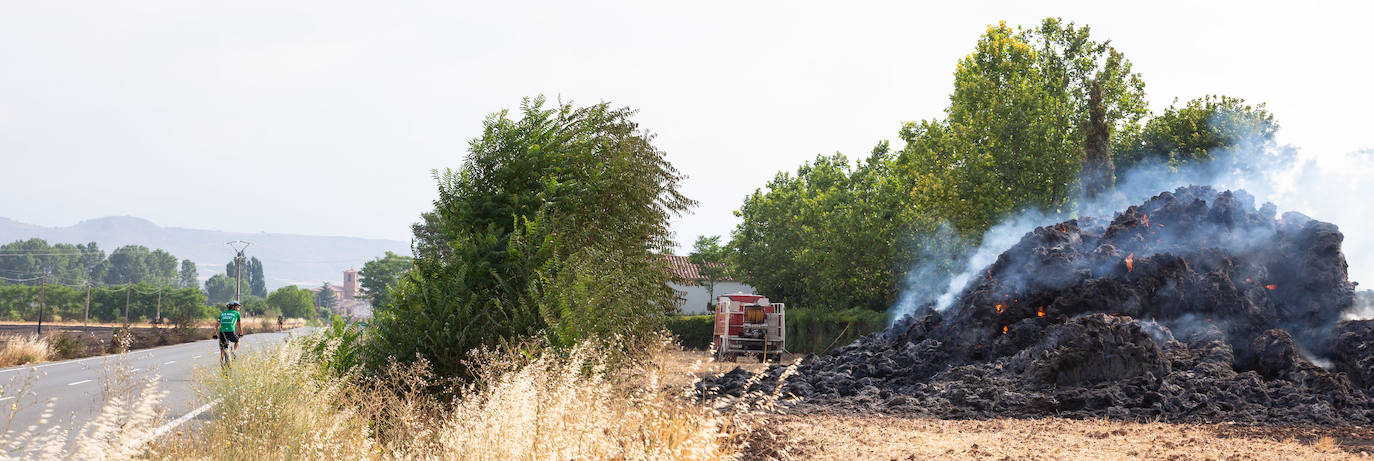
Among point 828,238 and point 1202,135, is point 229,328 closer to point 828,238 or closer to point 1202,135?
point 828,238

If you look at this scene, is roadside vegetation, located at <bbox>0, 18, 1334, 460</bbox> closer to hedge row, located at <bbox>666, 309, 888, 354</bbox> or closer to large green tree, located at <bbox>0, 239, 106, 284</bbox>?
hedge row, located at <bbox>666, 309, 888, 354</bbox>

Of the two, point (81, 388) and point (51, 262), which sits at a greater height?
point (51, 262)

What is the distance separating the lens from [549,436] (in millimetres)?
6188

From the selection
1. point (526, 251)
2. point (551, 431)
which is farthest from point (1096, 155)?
point (551, 431)

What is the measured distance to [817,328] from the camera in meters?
34.1

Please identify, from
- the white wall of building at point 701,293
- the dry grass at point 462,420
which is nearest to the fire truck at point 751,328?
the dry grass at point 462,420

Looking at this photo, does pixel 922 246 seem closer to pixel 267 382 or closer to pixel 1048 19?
pixel 1048 19

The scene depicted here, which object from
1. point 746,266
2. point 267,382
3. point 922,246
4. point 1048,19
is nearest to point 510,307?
point 267,382

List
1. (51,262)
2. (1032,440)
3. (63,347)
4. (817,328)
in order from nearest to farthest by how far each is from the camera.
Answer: (1032,440)
(63,347)
(817,328)
(51,262)

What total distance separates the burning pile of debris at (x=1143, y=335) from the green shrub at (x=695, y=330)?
16428 mm

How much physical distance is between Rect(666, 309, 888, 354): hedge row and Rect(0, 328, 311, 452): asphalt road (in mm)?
15653

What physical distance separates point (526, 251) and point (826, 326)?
23771 mm

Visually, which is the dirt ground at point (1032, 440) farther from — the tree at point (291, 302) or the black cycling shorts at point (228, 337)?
the tree at point (291, 302)

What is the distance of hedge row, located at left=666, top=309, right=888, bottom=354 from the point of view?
31.8 m
